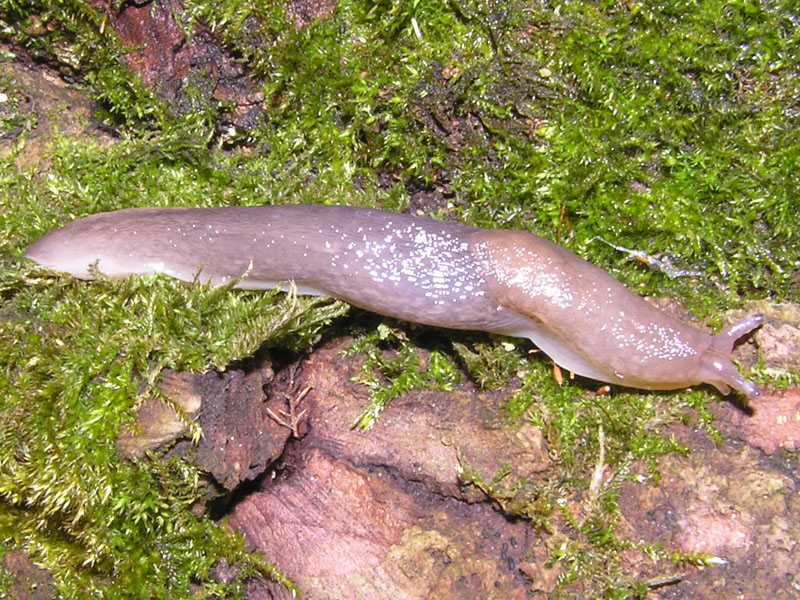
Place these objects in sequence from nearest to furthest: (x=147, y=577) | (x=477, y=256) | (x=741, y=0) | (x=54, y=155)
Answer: (x=147, y=577), (x=741, y=0), (x=477, y=256), (x=54, y=155)

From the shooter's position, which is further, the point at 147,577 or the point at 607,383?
the point at 607,383

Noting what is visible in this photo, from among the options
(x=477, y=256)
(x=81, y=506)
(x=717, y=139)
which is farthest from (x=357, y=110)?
(x=81, y=506)

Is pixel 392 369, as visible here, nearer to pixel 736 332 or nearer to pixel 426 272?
pixel 426 272

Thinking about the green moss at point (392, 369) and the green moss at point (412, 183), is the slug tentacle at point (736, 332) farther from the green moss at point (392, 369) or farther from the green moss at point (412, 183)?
the green moss at point (392, 369)

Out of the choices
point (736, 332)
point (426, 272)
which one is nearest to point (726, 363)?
Answer: point (736, 332)

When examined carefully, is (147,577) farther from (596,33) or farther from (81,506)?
(596,33)

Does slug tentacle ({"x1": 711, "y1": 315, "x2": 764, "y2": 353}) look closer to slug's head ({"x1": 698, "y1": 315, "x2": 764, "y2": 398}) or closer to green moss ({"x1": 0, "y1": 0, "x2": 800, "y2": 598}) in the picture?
slug's head ({"x1": 698, "y1": 315, "x2": 764, "y2": 398})

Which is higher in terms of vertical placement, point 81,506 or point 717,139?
point 717,139
